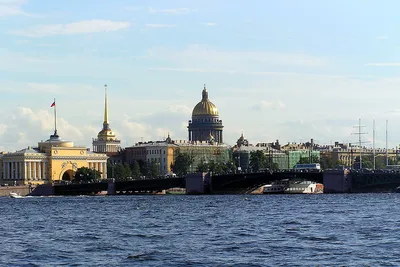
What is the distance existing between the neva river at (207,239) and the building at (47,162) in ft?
289

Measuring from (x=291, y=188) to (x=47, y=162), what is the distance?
147 ft

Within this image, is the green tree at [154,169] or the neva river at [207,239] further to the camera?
the green tree at [154,169]

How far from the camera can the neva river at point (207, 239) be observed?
130ft

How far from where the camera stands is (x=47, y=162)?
15888 centimetres

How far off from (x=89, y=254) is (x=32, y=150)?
120 metres

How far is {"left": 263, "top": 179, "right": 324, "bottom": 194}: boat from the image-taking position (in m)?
124

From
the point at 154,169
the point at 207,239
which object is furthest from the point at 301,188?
the point at 207,239

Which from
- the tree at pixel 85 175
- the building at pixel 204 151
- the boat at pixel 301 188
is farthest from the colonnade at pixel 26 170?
the boat at pixel 301 188

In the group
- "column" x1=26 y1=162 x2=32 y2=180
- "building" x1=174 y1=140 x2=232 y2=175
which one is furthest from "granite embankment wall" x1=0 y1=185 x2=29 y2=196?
"building" x1=174 y1=140 x2=232 y2=175

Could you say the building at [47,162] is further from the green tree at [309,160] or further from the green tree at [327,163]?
the green tree at [327,163]

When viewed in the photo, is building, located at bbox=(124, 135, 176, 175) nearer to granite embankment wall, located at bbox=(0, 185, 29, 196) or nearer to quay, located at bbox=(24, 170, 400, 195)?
granite embankment wall, located at bbox=(0, 185, 29, 196)

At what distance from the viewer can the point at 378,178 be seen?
110m

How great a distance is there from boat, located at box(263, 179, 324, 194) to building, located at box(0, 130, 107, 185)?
3892 centimetres

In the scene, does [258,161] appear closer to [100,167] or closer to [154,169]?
[154,169]
